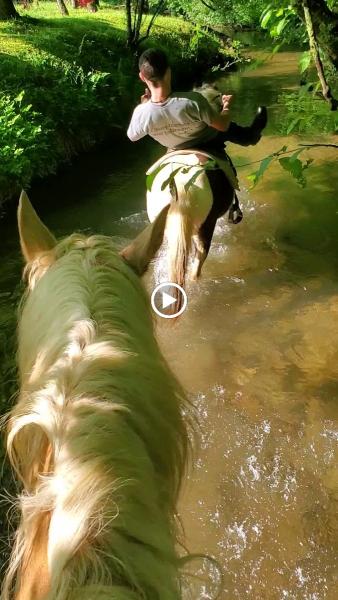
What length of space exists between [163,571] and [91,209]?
19.4 feet

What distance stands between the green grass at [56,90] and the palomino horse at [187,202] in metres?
2.55

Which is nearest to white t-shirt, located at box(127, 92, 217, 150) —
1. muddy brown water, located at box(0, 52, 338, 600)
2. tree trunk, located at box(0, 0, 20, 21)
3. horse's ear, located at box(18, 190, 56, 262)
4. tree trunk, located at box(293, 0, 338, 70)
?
muddy brown water, located at box(0, 52, 338, 600)

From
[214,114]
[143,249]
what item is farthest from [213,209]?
[143,249]

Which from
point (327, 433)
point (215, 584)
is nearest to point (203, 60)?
point (327, 433)

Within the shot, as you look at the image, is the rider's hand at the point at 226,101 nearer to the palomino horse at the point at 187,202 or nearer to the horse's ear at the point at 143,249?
the palomino horse at the point at 187,202

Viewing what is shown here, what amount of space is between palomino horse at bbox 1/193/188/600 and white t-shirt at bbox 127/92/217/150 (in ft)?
8.22

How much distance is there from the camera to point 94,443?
1085mm

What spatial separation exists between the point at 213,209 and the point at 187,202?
0.58m

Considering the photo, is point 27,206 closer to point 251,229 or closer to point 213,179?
point 213,179

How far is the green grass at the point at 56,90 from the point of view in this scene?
21.7 ft

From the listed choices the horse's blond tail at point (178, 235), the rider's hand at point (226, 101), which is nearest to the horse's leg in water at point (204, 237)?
the horse's blond tail at point (178, 235)

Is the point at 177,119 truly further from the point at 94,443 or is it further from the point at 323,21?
the point at 94,443

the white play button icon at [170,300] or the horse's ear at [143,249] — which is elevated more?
the horse's ear at [143,249]

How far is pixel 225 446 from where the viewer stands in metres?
3.27
